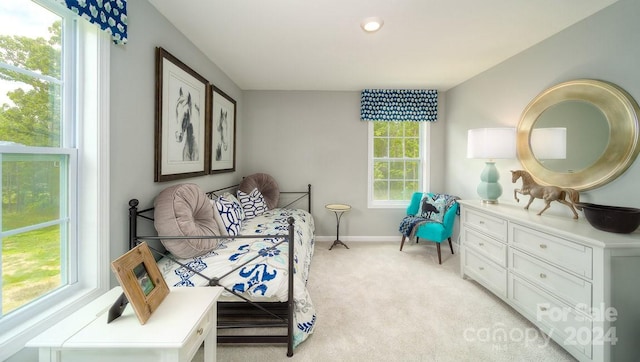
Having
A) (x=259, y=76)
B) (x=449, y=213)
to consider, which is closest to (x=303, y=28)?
(x=259, y=76)

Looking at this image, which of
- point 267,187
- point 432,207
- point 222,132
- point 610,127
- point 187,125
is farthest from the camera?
point 267,187

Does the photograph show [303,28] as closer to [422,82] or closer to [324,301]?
[422,82]

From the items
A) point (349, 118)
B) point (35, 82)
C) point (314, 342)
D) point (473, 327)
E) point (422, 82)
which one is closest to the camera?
point (35, 82)

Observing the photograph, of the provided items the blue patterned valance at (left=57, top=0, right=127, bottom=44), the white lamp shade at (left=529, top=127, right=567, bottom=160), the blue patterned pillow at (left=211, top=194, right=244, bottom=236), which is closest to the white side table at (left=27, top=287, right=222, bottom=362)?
the blue patterned pillow at (left=211, top=194, right=244, bottom=236)

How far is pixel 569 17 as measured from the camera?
1986mm

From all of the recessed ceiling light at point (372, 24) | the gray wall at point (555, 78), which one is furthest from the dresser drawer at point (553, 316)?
the recessed ceiling light at point (372, 24)

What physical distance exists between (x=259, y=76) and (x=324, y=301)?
297 centimetres

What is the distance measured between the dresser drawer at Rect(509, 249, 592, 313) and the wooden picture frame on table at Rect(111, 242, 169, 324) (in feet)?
7.99

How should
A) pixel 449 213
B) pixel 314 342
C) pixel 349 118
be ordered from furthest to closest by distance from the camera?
pixel 349 118, pixel 449 213, pixel 314 342

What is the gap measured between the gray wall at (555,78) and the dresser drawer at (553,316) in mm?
820

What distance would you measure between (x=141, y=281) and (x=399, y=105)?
12.9 ft

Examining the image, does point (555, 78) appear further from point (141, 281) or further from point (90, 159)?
point (90, 159)

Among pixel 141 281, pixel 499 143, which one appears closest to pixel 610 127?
pixel 499 143

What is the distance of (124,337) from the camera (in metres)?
0.93
